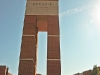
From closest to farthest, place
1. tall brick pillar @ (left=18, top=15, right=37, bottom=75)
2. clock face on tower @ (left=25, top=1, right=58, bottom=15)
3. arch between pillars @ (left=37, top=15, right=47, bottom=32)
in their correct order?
1. tall brick pillar @ (left=18, top=15, right=37, bottom=75)
2. clock face on tower @ (left=25, top=1, right=58, bottom=15)
3. arch between pillars @ (left=37, top=15, right=47, bottom=32)

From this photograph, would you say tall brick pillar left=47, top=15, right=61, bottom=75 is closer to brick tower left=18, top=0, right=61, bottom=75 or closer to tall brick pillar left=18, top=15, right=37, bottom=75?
brick tower left=18, top=0, right=61, bottom=75

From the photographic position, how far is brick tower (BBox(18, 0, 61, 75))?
19906 mm

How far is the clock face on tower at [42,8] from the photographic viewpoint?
74.2ft

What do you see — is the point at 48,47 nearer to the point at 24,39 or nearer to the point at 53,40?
the point at 53,40

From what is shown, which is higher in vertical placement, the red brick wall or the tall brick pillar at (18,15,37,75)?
the tall brick pillar at (18,15,37,75)

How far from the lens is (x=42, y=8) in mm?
22766

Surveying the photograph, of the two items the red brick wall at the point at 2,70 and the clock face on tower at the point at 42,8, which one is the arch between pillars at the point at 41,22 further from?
the red brick wall at the point at 2,70

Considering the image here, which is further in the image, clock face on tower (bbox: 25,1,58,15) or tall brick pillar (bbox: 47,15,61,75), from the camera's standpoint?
clock face on tower (bbox: 25,1,58,15)

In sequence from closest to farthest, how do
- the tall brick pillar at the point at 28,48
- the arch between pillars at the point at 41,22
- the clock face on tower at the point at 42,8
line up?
1. the tall brick pillar at the point at 28,48
2. the clock face on tower at the point at 42,8
3. the arch between pillars at the point at 41,22

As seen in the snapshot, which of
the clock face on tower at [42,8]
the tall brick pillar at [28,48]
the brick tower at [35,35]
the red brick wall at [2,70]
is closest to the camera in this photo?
the tall brick pillar at [28,48]

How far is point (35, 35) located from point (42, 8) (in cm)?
370

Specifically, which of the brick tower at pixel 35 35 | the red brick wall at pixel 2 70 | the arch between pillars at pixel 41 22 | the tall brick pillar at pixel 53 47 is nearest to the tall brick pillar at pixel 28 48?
the brick tower at pixel 35 35

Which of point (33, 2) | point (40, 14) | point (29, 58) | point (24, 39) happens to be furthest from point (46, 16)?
point (29, 58)

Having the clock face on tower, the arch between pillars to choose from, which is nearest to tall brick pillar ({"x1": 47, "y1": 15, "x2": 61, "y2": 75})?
the clock face on tower
